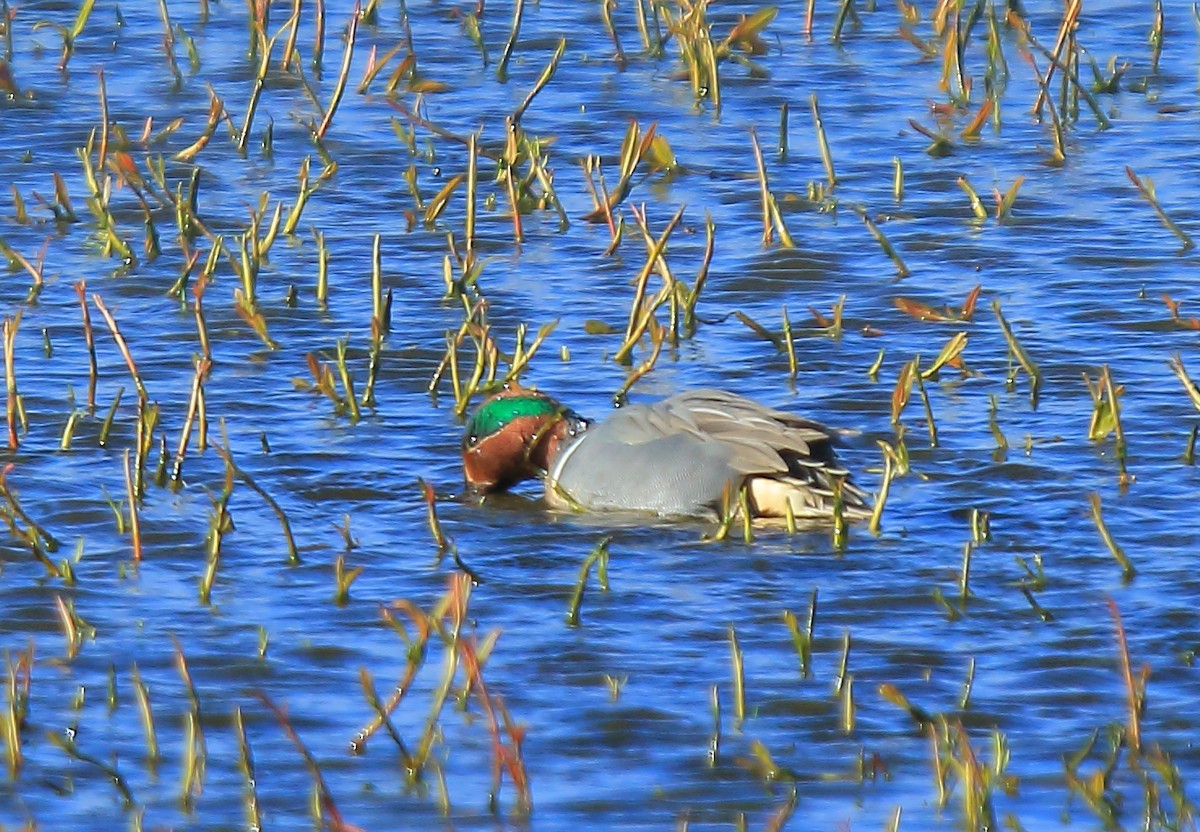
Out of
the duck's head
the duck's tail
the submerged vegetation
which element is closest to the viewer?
the submerged vegetation

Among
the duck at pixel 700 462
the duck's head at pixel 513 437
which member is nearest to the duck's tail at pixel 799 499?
the duck at pixel 700 462

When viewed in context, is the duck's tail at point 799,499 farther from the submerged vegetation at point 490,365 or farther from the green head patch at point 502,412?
the green head patch at point 502,412

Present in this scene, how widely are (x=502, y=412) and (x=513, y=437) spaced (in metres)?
Result: 0.11

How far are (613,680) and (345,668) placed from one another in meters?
0.58

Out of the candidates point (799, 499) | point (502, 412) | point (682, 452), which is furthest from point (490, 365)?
point (799, 499)

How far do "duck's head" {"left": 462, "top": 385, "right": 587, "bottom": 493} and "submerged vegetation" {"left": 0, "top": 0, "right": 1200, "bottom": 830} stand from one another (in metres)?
0.12

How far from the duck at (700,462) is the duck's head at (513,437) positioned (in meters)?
0.01

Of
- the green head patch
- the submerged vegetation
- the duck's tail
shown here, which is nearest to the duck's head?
the green head patch

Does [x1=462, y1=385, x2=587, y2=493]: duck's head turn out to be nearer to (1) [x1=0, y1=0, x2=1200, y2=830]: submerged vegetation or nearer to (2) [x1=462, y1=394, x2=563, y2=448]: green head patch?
(2) [x1=462, y1=394, x2=563, y2=448]: green head patch

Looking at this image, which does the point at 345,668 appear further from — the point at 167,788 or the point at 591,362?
the point at 591,362

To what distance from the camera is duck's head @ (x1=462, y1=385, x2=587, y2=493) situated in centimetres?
647

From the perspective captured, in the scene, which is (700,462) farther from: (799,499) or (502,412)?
(502,412)

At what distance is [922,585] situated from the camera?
5.69m

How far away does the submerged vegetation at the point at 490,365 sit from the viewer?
4727 mm
